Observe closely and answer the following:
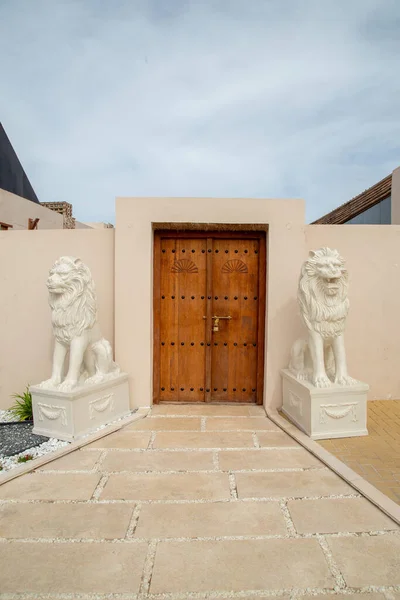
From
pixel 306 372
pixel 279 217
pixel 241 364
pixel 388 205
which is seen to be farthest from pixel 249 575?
pixel 388 205

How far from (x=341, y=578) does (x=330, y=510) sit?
58 centimetres

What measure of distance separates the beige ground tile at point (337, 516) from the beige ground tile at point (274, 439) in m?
0.90

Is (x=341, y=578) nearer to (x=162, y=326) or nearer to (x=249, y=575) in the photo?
(x=249, y=575)

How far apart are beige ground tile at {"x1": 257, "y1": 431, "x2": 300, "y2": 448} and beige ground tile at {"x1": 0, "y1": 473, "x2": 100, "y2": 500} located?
59.3 inches

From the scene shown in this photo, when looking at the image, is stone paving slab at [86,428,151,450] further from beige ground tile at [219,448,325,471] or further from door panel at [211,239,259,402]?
door panel at [211,239,259,402]

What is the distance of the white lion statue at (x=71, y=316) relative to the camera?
11.7 feet

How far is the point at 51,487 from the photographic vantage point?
103 inches

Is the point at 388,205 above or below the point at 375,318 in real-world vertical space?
above

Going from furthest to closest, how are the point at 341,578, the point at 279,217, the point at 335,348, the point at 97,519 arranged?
the point at 279,217, the point at 335,348, the point at 97,519, the point at 341,578

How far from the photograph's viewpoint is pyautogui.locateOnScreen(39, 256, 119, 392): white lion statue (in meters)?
3.57

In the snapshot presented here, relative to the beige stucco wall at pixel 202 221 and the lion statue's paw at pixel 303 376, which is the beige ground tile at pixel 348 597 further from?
the beige stucco wall at pixel 202 221

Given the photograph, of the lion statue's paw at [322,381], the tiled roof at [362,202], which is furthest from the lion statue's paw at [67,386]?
the tiled roof at [362,202]

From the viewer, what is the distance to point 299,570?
5.92ft

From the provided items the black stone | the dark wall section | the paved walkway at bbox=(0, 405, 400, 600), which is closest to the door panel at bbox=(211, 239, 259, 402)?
the paved walkway at bbox=(0, 405, 400, 600)
